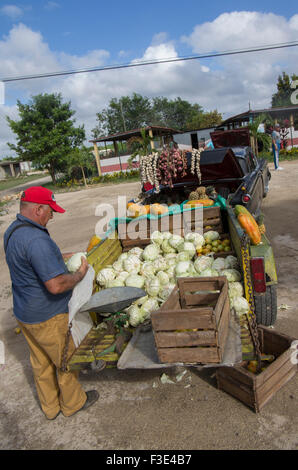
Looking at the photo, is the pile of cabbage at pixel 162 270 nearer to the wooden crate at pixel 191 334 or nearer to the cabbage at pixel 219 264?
the cabbage at pixel 219 264

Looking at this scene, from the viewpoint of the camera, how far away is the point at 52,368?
9.97 feet

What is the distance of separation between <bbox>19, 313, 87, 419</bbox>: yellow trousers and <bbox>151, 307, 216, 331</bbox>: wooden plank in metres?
0.97

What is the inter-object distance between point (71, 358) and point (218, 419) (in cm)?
144

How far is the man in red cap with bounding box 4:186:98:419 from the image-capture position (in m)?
2.54

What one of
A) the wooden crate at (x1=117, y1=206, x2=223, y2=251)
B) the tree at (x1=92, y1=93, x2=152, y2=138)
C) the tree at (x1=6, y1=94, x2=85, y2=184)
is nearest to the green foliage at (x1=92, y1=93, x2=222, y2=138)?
the tree at (x1=92, y1=93, x2=152, y2=138)

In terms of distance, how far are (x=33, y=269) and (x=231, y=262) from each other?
240 centimetres

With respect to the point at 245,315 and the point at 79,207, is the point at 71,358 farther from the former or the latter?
the point at 79,207

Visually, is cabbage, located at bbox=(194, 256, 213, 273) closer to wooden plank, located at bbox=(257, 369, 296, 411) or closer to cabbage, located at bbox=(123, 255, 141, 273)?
cabbage, located at bbox=(123, 255, 141, 273)

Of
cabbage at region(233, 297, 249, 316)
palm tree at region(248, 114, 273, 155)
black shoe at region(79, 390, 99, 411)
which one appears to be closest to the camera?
black shoe at region(79, 390, 99, 411)

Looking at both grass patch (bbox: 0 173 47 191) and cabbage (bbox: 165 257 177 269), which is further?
grass patch (bbox: 0 173 47 191)

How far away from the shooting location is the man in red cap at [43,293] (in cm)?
254

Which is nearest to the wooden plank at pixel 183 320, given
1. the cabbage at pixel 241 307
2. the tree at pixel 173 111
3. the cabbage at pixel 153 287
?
the cabbage at pixel 241 307

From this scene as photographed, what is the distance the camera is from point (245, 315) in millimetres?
3236

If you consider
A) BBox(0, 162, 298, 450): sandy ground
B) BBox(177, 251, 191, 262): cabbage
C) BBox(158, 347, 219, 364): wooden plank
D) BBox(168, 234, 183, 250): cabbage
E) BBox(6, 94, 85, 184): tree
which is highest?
BBox(6, 94, 85, 184): tree
